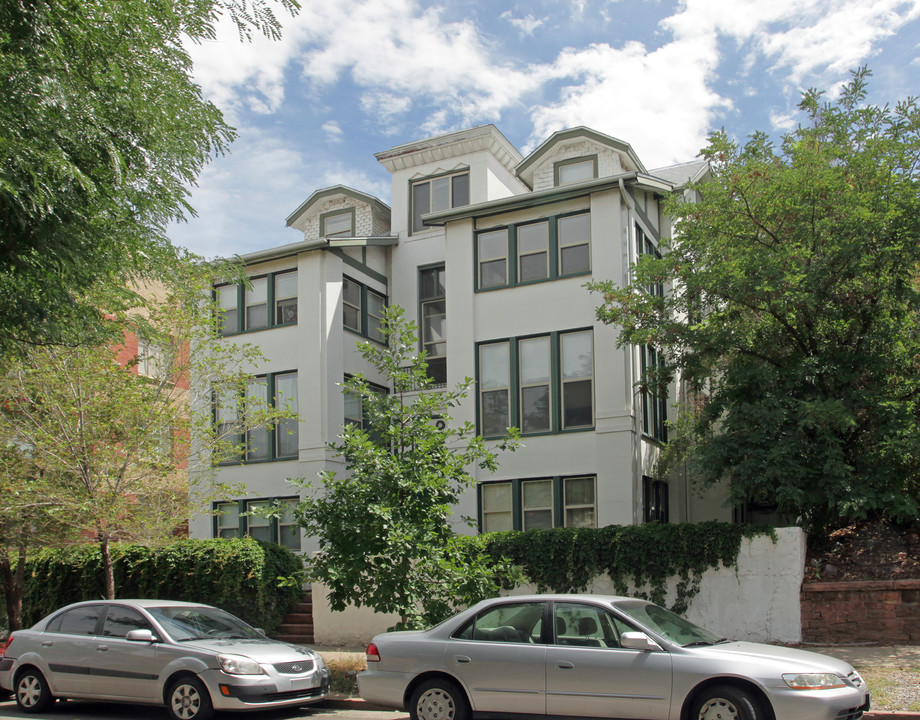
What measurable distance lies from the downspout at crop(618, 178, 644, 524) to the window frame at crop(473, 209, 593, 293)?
78 centimetres

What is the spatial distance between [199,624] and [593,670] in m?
5.38

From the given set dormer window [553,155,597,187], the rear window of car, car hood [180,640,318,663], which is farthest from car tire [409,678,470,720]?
dormer window [553,155,597,187]

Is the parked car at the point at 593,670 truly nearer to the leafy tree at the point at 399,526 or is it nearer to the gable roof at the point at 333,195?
the leafy tree at the point at 399,526

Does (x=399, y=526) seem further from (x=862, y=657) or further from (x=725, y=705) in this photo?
(x=862, y=657)

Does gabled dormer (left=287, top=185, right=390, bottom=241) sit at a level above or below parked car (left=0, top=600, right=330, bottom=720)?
above

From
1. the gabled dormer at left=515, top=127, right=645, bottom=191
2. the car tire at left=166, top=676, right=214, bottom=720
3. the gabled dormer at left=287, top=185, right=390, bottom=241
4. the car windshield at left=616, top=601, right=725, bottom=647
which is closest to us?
the car windshield at left=616, top=601, right=725, bottom=647

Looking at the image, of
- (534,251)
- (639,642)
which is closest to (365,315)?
(534,251)

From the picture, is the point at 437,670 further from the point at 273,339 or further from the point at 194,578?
the point at 273,339

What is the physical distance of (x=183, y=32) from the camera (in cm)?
1076

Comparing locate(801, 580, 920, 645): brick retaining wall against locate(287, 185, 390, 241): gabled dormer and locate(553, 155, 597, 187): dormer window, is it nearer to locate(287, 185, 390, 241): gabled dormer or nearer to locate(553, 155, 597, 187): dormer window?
locate(553, 155, 597, 187): dormer window

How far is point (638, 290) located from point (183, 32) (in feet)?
33.4

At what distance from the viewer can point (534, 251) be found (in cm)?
1970

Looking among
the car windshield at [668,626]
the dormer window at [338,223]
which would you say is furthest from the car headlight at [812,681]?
the dormer window at [338,223]

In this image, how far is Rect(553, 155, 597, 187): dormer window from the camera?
74.8 ft
